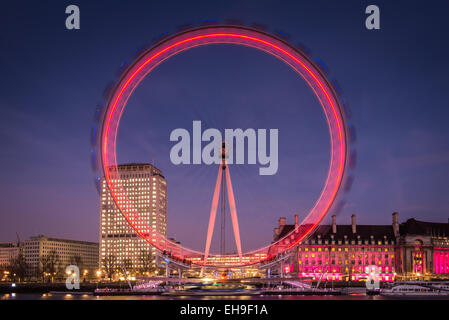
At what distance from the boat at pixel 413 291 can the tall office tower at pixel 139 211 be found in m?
86.5

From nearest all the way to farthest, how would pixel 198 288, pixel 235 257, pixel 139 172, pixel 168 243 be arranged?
pixel 235 257, pixel 168 243, pixel 198 288, pixel 139 172

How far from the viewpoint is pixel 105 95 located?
46312mm

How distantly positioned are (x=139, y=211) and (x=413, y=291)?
104 meters

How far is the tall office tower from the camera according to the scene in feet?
522

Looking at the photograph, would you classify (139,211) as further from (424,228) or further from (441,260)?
(441,260)

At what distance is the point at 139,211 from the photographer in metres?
156

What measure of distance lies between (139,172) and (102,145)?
11449cm

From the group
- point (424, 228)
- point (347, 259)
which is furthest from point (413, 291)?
point (424, 228)

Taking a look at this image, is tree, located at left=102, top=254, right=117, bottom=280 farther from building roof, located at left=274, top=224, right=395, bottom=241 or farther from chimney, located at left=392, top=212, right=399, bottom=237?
chimney, located at left=392, top=212, right=399, bottom=237

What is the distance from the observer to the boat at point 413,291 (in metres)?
56.4

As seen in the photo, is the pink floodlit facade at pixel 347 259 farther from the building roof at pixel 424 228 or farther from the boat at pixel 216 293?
the boat at pixel 216 293
